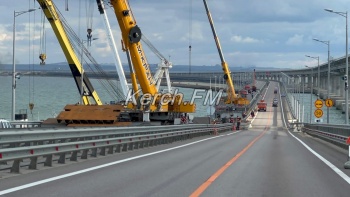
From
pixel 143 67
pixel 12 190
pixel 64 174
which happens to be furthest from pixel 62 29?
pixel 12 190

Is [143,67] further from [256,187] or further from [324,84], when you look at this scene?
[324,84]

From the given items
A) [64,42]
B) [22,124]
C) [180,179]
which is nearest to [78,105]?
[22,124]

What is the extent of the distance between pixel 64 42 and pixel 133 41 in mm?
7028

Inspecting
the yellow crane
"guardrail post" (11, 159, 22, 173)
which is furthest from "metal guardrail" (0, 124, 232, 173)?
the yellow crane

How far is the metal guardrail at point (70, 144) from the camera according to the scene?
1406cm

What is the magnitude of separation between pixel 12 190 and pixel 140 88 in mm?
32802

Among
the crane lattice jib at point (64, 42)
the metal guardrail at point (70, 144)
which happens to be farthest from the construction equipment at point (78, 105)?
the metal guardrail at point (70, 144)

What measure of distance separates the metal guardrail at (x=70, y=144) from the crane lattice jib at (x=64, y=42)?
55.7 ft

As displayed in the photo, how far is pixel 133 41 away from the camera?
41.4 m

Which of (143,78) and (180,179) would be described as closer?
(180,179)

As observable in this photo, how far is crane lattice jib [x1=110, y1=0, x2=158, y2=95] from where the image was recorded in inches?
1630

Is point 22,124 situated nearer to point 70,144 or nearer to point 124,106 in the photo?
point 124,106

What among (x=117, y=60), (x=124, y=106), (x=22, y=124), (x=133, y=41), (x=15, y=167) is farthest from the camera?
(x=117, y=60)

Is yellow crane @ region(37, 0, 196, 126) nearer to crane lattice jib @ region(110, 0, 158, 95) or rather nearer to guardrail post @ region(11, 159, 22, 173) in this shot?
crane lattice jib @ region(110, 0, 158, 95)
